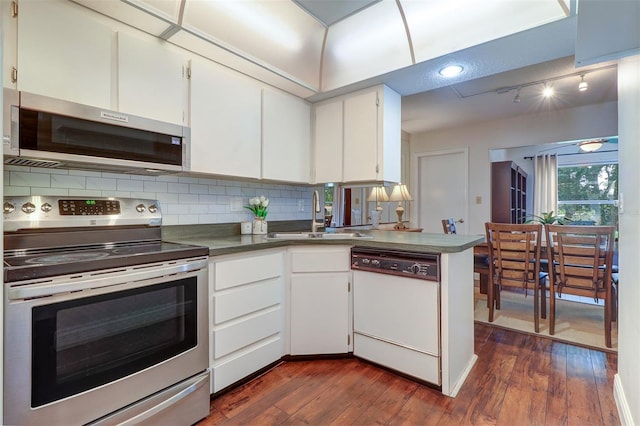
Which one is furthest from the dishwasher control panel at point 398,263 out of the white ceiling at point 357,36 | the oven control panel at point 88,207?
the oven control panel at point 88,207

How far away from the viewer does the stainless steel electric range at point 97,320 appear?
1.15 m

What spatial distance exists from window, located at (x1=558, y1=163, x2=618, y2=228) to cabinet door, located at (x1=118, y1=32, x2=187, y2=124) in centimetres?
711

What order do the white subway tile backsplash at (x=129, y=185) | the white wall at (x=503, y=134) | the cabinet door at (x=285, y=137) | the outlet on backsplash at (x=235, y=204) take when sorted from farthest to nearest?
1. the white wall at (x=503, y=134)
2. the outlet on backsplash at (x=235, y=204)
3. the cabinet door at (x=285, y=137)
4. the white subway tile backsplash at (x=129, y=185)

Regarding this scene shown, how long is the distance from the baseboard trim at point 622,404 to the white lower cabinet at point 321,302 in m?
1.46

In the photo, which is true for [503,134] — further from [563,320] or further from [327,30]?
[327,30]

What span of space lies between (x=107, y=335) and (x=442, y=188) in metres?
5.09

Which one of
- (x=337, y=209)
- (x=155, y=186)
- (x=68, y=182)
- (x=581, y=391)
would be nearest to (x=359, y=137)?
(x=337, y=209)

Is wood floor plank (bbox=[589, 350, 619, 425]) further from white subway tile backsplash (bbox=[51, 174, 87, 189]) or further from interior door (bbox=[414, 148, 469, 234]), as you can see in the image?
white subway tile backsplash (bbox=[51, 174, 87, 189])

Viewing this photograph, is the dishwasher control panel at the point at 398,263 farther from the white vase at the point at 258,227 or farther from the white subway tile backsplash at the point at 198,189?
the white subway tile backsplash at the point at 198,189

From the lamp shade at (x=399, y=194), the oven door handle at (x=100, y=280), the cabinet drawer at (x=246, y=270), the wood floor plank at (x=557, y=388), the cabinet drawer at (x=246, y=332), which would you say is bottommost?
the wood floor plank at (x=557, y=388)

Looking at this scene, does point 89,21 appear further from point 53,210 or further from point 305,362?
point 305,362

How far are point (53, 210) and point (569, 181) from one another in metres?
7.98

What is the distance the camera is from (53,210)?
5.24ft

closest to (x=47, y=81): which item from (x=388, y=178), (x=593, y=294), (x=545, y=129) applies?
(x=388, y=178)
